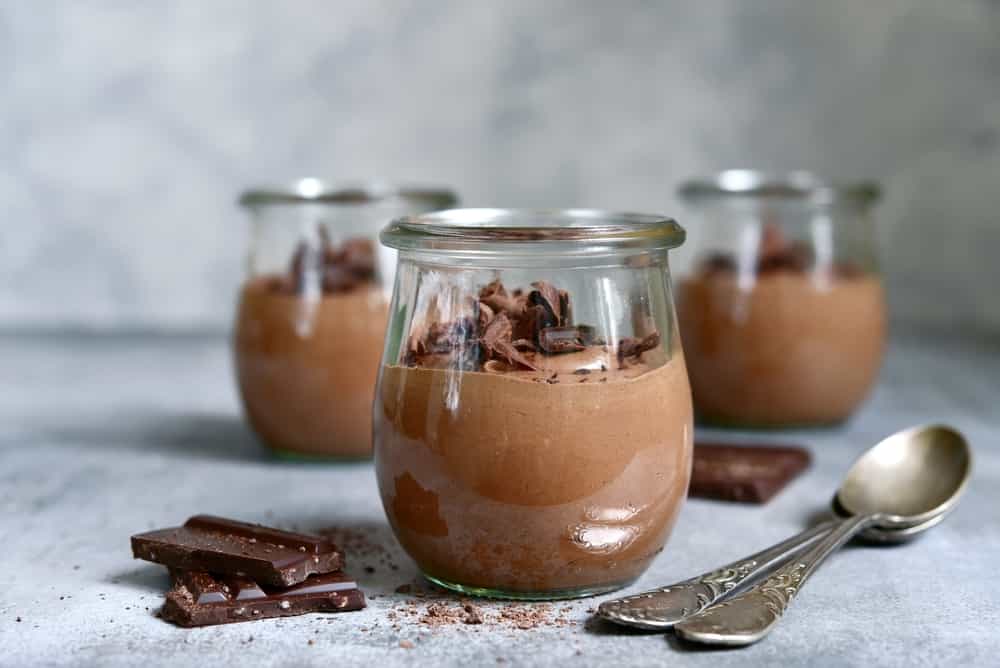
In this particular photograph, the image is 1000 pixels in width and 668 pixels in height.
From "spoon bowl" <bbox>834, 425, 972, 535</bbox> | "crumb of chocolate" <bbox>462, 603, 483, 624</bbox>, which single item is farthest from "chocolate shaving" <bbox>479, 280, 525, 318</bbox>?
"spoon bowl" <bbox>834, 425, 972, 535</bbox>

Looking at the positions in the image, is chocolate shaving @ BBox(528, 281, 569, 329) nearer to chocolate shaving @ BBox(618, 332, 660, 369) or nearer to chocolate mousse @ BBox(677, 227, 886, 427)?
chocolate shaving @ BBox(618, 332, 660, 369)

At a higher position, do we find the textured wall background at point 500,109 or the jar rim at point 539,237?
the textured wall background at point 500,109

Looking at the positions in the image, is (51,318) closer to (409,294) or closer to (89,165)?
(89,165)

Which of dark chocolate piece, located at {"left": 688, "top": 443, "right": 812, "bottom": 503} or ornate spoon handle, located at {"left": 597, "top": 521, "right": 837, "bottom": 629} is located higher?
ornate spoon handle, located at {"left": 597, "top": 521, "right": 837, "bottom": 629}

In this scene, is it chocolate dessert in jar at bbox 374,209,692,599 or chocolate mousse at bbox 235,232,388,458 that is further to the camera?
chocolate mousse at bbox 235,232,388,458

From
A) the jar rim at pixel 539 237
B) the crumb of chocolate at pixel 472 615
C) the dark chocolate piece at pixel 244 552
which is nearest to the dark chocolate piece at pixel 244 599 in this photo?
the dark chocolate piece at pixel 244 552

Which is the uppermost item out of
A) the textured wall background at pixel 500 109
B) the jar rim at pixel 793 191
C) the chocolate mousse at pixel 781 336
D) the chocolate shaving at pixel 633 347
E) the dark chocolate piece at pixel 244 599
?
the textured wall background at pixel 500 109

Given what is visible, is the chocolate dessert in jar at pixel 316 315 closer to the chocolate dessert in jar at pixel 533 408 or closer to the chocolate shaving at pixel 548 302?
the chocolate dessert in jar at pixel 533 408
